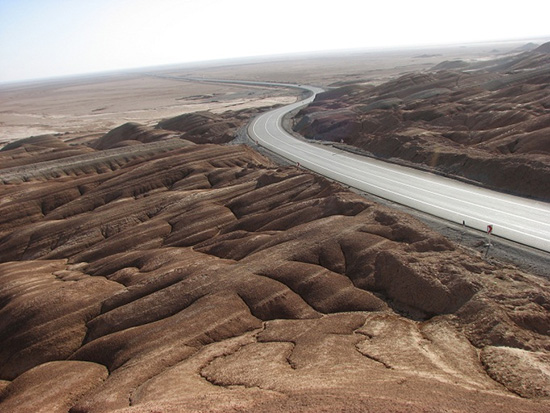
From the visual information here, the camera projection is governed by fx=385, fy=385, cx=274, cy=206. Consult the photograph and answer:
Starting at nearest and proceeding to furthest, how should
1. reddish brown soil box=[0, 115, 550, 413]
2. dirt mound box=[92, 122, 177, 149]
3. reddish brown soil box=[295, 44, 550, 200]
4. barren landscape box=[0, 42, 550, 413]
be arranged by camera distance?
1. reddish brown soil box=[0, 115, 550, 413]
2. barren landscape box=[0, 42, 550, 413]
3. reddish brown soil box=[295, 44, 550, 200]
4. dirt mound box=[92, 122, 177, 149]

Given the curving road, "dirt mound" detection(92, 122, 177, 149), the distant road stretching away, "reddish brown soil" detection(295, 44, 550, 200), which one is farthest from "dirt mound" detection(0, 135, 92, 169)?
"reddish brown soil" detection(295, 44, 550, 200)

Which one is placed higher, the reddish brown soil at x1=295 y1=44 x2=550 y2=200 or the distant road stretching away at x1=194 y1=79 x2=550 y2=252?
the reddish brown soil at x1=295 y1=44 x2=550 y2=200

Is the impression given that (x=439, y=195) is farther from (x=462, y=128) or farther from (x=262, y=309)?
(x=462, y=128)

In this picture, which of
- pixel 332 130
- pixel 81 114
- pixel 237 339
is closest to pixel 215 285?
pixel 237 339

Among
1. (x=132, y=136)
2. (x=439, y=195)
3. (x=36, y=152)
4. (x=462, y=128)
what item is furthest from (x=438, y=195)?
(x=36, y=152)

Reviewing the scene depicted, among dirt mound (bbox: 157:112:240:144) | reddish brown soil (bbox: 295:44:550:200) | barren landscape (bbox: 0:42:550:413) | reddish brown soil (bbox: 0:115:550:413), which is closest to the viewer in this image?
reddish brown soil (bbox: 0:115:550:413)

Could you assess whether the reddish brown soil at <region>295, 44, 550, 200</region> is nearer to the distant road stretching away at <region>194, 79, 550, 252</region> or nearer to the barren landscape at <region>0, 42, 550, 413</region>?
the barren landscape at <region>0, 42, 550, 413</region>

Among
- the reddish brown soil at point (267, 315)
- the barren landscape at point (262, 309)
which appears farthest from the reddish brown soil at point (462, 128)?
the reddish brown soil at point (267, 315)
